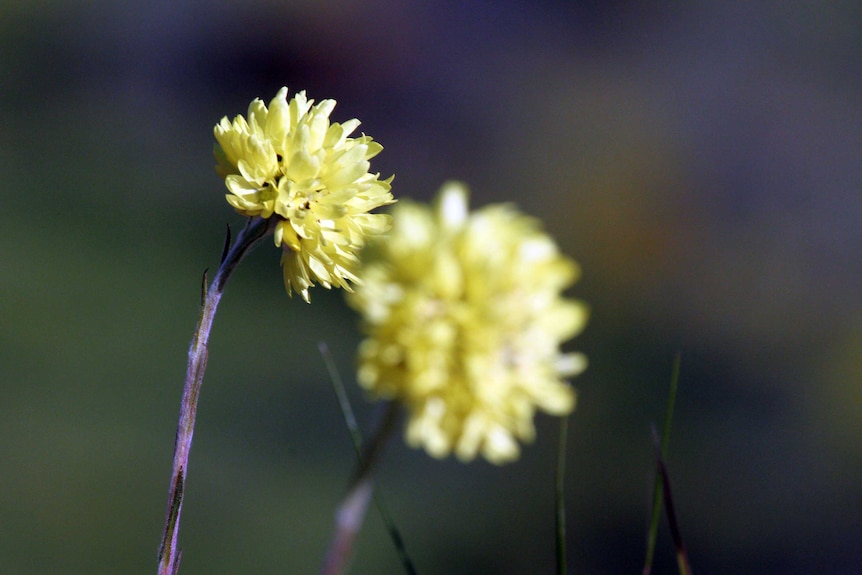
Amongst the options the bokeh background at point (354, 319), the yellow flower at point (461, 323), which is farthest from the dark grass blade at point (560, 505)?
the bokeh background at point (354, 319)

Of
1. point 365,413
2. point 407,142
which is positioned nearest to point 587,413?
point 365,413

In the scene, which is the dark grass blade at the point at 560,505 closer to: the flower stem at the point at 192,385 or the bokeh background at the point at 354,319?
the flower stem at the point at 192,385

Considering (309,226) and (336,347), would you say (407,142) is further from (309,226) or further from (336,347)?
(309,226)

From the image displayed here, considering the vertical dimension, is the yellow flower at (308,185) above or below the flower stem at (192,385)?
above

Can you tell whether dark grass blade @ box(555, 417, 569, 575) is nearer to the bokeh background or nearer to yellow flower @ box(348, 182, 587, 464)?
yellow flower @ box(348, 182, 587, 464)

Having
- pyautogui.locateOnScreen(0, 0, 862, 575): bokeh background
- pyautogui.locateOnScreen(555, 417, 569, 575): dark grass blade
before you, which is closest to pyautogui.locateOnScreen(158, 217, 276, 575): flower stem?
pyautogui.locateOnScreen(555, 417, 569, 575): dark grass blade

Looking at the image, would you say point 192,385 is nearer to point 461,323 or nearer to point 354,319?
point 461,323

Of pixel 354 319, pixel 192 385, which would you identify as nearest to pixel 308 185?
pixel 192 385
